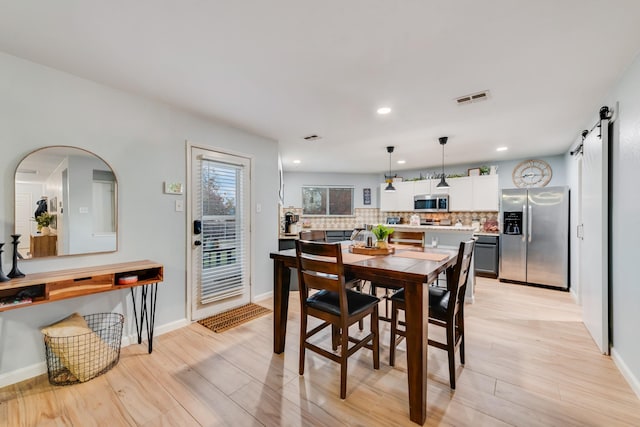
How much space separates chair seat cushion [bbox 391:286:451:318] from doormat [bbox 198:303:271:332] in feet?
6.01

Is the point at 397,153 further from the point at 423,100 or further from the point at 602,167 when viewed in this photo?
the point at 602,167

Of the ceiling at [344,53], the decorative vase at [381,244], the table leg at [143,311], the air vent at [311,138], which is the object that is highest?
the ceiling at [344,53]

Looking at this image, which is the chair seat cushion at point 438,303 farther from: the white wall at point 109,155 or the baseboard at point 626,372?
the white wall at point 109,155

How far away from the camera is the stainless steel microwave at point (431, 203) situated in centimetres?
569

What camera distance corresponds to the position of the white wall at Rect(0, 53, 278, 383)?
192cm

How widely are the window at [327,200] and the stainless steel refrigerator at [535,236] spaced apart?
3371 mm

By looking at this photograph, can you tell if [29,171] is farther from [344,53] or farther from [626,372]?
[626,372]

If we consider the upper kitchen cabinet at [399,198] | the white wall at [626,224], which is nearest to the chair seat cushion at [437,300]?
the white wall at [626,224]

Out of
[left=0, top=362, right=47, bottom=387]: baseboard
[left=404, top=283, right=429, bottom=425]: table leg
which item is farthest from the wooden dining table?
[left=0, top=362, right=47, bottom=387]: baseboard

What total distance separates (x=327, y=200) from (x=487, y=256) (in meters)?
3.67

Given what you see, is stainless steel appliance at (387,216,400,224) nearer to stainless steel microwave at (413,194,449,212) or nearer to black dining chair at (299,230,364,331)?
stainless steel microwave at (413,194,449,212)

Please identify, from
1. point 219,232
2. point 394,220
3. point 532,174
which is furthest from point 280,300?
point 532,174

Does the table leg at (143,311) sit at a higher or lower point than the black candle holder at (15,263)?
lower

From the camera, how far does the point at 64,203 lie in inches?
85.0
